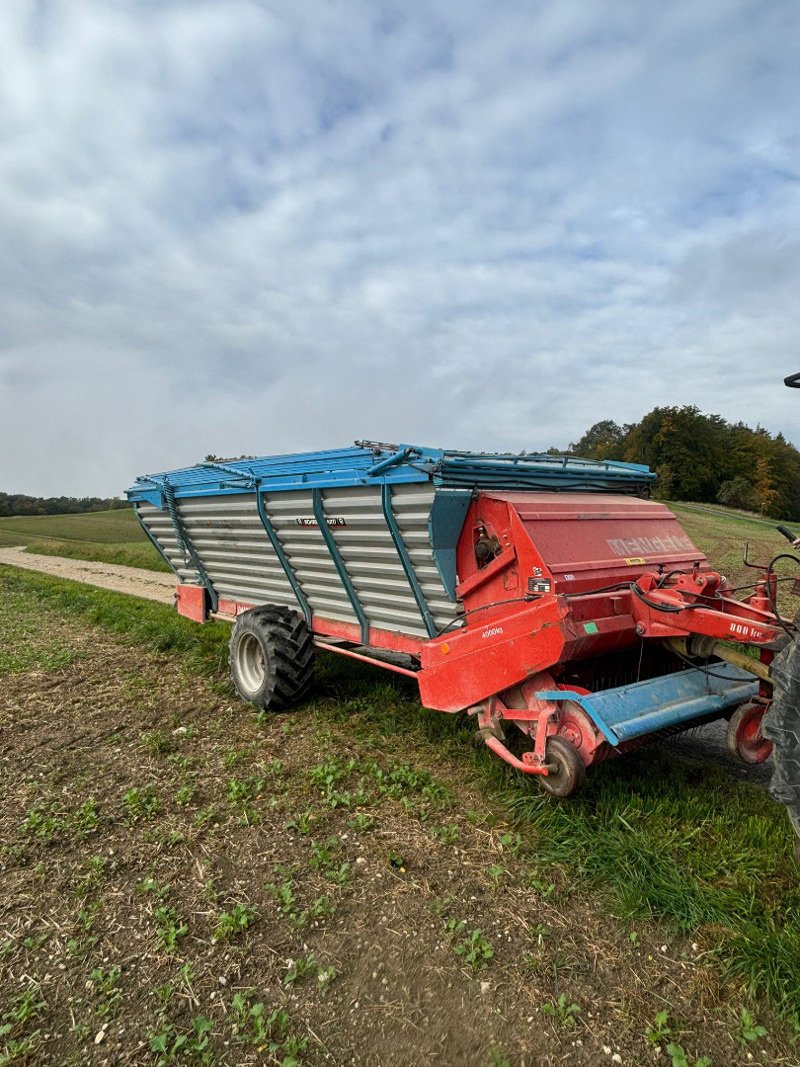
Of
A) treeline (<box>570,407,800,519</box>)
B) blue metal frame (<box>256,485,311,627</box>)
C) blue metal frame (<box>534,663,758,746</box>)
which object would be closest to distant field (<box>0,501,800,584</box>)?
blue metal frame (<box>534,663,758,746</box>)

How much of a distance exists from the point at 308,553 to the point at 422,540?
1.46 meters

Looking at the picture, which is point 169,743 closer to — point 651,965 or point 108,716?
point 108,716

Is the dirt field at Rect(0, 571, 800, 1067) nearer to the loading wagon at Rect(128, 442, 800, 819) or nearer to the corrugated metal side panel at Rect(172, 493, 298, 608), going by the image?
the loading wagon at Rect(128, 442, 800, 819)

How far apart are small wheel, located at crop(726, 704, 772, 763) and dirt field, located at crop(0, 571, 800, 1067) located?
129 cm

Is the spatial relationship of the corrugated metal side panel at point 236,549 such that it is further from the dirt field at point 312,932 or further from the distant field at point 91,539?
the distant field at point 91,539

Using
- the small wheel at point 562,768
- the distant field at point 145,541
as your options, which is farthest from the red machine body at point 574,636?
the distant field at point 145,541

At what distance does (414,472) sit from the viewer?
173 inches

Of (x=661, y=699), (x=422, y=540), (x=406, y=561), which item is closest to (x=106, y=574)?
(x=406, y=561)

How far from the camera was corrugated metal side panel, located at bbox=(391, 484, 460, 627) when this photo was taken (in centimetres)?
446

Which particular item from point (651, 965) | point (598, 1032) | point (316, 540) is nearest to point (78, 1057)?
point (598, 1032)

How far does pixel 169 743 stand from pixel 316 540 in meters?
1.96

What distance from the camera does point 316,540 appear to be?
5.51m

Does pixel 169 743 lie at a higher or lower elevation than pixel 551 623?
lower

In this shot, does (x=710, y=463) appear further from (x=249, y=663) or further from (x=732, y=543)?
(x=249, y=663)
